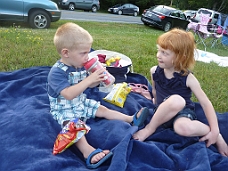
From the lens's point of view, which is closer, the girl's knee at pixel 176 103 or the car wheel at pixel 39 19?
the girl's knee at pixel 176 103

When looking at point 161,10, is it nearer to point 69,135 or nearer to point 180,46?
point 180,46

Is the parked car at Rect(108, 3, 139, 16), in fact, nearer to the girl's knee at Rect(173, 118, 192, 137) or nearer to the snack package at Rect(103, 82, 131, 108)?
the snack package at Rect(103, 82, 131, 108)

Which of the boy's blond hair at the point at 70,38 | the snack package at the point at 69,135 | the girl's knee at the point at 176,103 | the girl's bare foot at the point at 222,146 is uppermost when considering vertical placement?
the boy's blond hair at the point at 70,38

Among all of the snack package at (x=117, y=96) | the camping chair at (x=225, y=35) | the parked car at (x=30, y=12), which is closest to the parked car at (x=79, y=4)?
the parked car at (x=30, y=12)

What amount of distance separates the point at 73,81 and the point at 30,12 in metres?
6.89

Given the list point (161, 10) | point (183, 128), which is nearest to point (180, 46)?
point (183, 128)

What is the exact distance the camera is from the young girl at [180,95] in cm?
225

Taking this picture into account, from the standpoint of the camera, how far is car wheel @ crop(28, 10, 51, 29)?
8461mm

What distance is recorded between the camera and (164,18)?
47.9ft

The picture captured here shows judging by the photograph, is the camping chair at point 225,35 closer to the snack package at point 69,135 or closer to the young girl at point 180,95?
the young girl at point 180,95

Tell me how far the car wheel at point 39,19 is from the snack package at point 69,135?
7093 millimetres

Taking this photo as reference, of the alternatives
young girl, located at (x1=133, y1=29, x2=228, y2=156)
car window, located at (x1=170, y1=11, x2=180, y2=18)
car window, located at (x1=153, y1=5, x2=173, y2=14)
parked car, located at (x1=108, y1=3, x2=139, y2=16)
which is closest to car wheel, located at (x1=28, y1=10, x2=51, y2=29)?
young girl, located at (x1=133, y1=29, x2=228, y2=156)

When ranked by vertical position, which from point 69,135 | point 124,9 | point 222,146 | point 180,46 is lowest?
point 222,146

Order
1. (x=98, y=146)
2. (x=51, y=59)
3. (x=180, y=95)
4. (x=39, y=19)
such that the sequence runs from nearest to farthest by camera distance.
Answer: (x=98, y=146), (x=180, y=95), (x=51, y=59), (x=39, y=19)
